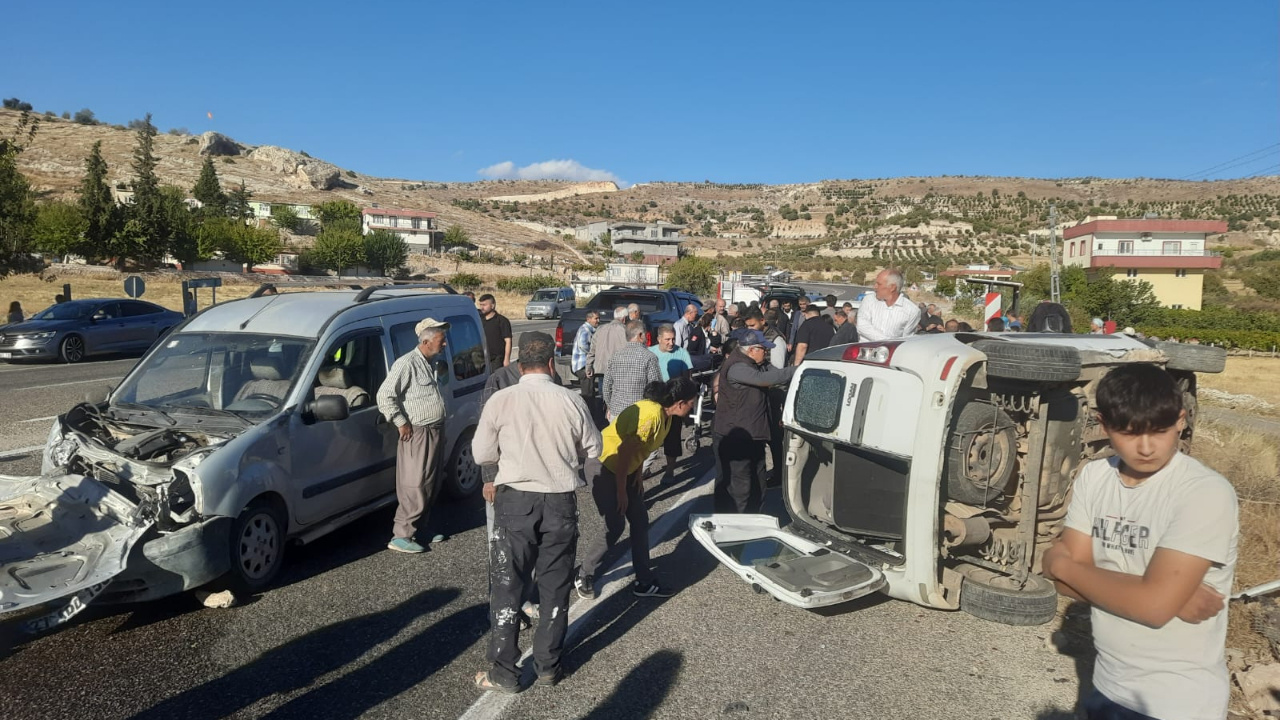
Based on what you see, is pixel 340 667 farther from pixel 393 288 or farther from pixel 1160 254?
pixel 1160 254

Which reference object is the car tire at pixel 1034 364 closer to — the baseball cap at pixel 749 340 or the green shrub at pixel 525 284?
the baseball cap at pixel 749 340

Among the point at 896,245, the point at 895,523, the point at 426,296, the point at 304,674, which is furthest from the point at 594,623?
the point at 896,245

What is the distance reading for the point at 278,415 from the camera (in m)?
5.61

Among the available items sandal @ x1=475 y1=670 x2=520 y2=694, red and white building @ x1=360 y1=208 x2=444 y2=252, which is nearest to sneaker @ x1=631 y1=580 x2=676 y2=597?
sandal @ x1=475 y1=670 x2=520 y2=694

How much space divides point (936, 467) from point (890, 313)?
3.96 meters

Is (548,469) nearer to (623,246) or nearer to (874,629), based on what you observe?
(874,629)

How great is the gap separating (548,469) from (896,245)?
96773 mm

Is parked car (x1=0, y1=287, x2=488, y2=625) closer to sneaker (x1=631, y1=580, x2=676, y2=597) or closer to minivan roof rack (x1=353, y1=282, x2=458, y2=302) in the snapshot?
minivan roof rack (x1=353, y1=282, x2=458, y2=302)

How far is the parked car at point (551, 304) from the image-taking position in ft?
137

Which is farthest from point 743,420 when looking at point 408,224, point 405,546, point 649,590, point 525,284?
point 408,224

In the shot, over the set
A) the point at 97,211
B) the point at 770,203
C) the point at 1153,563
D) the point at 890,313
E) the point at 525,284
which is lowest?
the point at 525,284

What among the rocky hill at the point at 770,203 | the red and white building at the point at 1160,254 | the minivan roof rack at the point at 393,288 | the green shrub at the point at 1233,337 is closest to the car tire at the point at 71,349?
the minivan roof rack at the point at 393,288

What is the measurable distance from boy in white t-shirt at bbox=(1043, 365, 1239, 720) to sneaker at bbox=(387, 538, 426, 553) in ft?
15.6

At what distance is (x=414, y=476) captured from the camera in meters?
6.15
